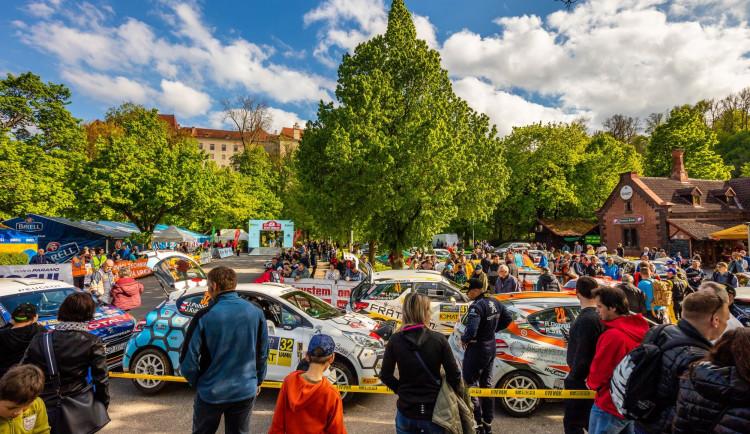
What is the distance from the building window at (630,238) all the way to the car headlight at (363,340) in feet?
122

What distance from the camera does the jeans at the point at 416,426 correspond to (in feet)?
10.0

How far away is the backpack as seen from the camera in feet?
8.11

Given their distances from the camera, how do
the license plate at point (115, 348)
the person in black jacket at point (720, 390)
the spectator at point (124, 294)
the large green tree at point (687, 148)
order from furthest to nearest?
1. the large green tree at point (687, 148)
2. the spectator at point (124, 294)
3. the license plate at point (115, 348)
4. the person in black jacket at point (720, 390)

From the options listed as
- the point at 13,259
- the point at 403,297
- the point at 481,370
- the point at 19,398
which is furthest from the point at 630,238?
the point at 13,259

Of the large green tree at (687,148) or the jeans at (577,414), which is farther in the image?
the large green tree at (687,148)

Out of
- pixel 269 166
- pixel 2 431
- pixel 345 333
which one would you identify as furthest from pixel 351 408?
pixel 269 166

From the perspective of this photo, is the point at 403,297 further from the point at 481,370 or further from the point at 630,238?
the point at 630,238

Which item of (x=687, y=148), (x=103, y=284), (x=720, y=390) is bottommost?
(x=103, y=284)

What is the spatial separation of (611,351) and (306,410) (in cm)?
234

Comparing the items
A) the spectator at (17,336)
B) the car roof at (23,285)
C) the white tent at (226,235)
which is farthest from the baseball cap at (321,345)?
the white tent at (226,235)

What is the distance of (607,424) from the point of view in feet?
10.2

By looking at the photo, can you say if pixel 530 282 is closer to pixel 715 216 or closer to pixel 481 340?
pixel 481 340

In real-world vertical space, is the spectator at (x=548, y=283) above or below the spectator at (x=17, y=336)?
below

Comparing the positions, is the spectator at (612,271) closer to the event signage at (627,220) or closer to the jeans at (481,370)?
the jeans at (481,370)
